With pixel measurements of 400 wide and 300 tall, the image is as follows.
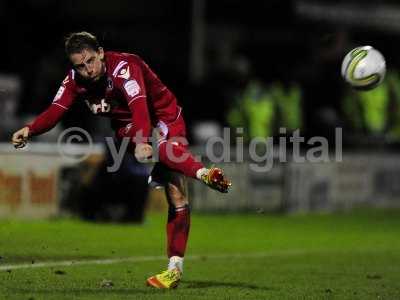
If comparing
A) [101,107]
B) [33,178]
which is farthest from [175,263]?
[33,178]

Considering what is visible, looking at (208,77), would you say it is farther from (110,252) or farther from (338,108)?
(110,252)

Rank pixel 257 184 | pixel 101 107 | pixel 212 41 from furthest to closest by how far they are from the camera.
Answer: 1. pixel 212 41
2. pixel 257 184
3. pixel 101 107

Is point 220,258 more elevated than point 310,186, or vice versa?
point 310,186

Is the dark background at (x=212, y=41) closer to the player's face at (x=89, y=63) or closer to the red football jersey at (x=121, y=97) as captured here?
the red football jersey at (x=121, y=97)

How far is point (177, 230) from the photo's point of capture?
1016 cm

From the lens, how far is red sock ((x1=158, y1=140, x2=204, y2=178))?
970 centimetres

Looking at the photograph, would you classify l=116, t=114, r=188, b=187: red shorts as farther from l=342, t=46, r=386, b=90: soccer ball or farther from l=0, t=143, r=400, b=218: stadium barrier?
l=0, t=143, r=400, b=218: stadium barrier

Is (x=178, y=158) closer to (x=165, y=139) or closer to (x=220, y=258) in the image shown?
(x=165, y=139)

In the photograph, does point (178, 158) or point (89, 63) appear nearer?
point (89, 63)

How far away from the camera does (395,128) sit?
27094 millimetres

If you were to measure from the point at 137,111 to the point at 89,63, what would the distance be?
0.57 m

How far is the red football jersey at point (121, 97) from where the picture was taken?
974cm

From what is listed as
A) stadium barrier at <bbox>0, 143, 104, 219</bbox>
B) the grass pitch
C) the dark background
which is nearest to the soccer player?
the grass pitch

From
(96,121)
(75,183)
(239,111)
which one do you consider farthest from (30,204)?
(239,111)
